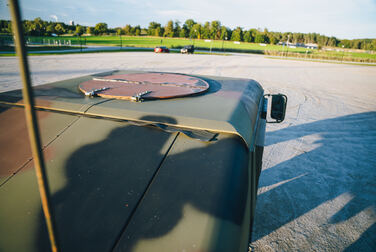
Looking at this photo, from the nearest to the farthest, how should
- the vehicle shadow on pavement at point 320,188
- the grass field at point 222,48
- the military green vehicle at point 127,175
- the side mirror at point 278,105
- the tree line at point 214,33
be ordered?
the military green vehicle at point 127,175
the side mirror at point 278,105
the vehicle shadow on pavement at point 320,188
the grass field at point 222,48
the tree line at point 214,33

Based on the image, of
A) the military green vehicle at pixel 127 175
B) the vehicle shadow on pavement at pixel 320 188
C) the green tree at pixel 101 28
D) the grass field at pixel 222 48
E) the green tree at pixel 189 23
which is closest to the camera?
the military green vehicle at pixel 127 175

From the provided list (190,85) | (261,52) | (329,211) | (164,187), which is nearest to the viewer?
(164,187)

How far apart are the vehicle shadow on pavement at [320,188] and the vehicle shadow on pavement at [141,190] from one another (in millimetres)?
2131

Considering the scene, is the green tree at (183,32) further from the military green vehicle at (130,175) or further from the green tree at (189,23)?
Answer: the military green vehicle at (130,175)

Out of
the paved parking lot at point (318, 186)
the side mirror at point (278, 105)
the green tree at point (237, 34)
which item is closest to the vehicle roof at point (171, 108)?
the side mirror at point (278, 105)

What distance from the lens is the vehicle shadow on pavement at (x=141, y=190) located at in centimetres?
98

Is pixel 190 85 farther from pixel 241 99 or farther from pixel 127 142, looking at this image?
pixel 127 142

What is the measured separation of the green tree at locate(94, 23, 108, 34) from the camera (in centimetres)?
8919

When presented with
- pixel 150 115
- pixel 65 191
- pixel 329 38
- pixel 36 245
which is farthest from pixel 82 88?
pixel 329 38

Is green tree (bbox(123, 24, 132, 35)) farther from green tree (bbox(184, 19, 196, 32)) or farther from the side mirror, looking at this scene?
the side mirror

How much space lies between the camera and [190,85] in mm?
2301

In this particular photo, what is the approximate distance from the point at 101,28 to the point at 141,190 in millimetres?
104654

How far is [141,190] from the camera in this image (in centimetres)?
112

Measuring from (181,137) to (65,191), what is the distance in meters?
0.70
